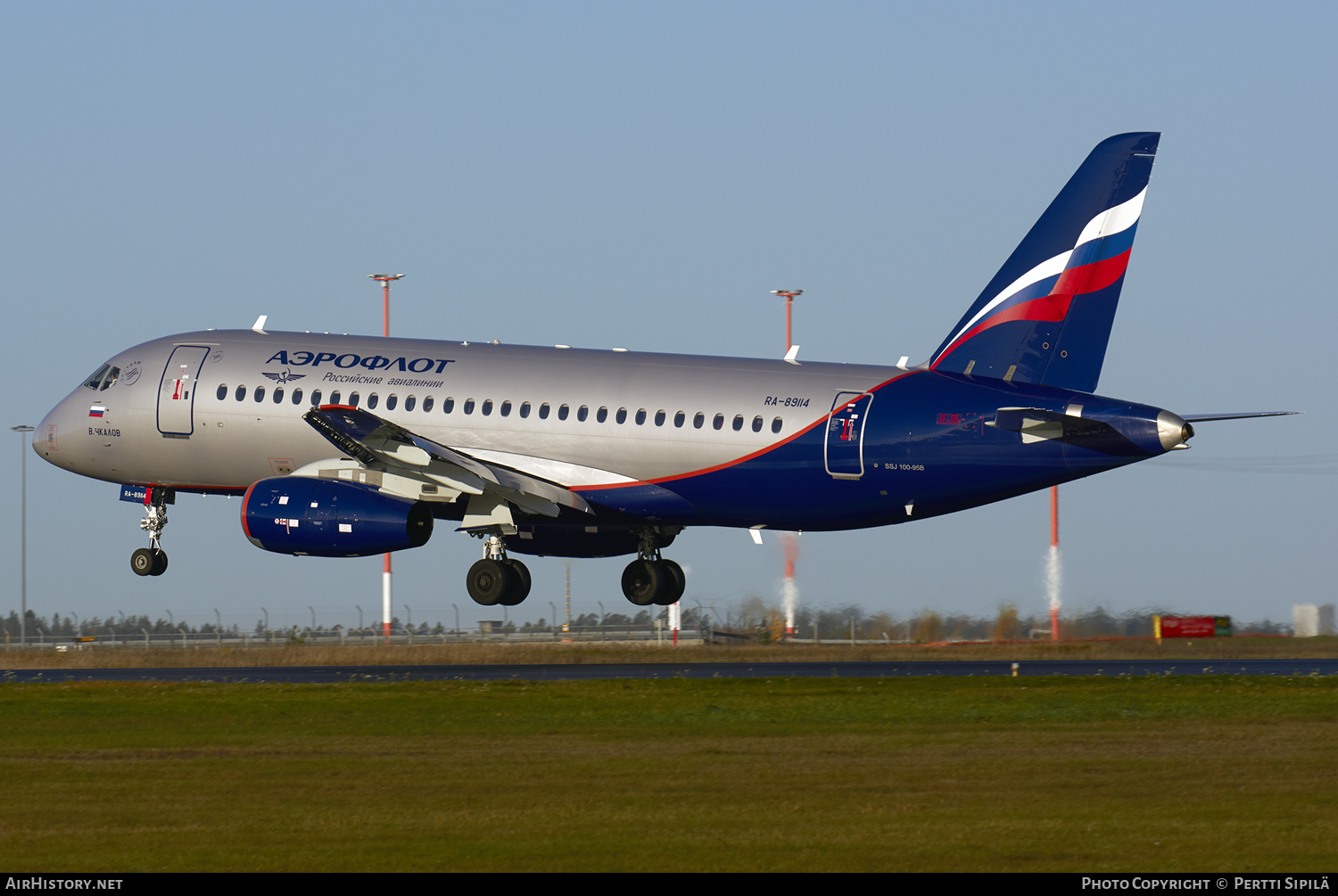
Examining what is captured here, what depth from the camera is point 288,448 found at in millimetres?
44312

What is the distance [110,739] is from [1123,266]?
2492 centimetres

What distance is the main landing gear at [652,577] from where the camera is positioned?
46.3 meters

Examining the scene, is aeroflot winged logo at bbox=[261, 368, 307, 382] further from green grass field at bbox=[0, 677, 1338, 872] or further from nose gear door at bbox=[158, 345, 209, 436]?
green grass field at bbox=[0, 677, 1338, 872]

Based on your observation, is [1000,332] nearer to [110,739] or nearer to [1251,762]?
[1251,762]


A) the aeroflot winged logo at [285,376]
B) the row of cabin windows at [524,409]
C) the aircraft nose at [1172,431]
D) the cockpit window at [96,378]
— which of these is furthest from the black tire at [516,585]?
the aircraft nose at [1172,431]

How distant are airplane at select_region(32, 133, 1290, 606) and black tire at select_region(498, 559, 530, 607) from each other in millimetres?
89

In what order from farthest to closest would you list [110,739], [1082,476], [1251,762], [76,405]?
[76,405] < [1082,476] < [110,739] < [1251,762]

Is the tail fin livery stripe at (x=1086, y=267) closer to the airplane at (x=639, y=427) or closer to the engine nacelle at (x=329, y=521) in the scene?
the airplane at (x=639, y=427)

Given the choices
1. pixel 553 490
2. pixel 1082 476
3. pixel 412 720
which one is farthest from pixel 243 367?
pixel 1082 476

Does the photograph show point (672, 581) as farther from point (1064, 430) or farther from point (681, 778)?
point (681, 778)

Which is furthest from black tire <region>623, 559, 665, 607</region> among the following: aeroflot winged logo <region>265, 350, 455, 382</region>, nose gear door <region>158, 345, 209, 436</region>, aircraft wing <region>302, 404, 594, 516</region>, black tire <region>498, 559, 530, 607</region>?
nose gear door <region>158, 345, 209, 436</region>

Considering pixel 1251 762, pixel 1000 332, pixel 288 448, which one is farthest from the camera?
pixel 288 448

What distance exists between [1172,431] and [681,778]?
18033 mm
